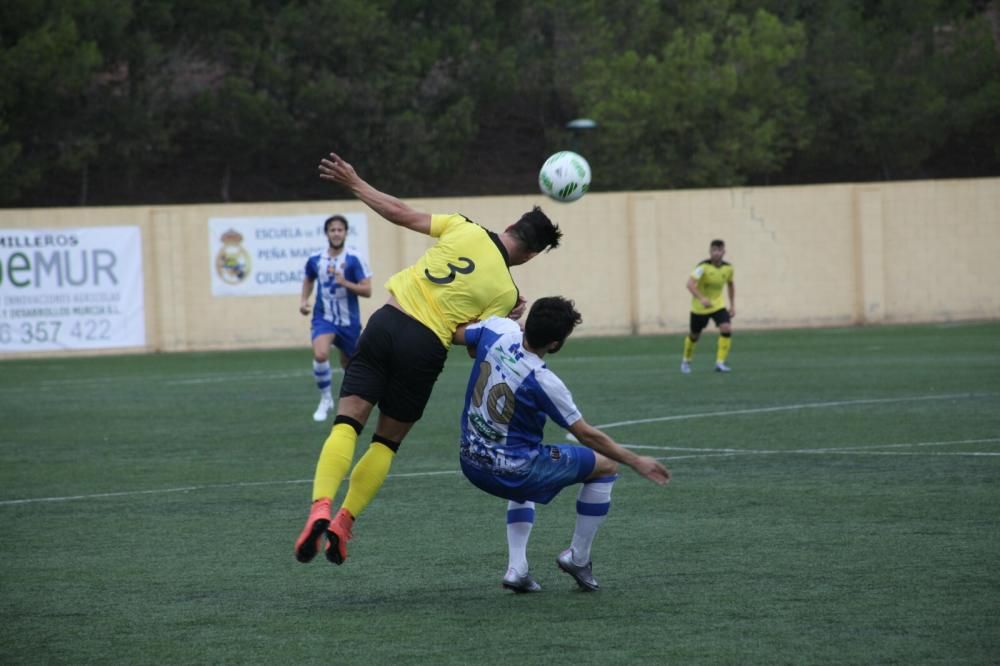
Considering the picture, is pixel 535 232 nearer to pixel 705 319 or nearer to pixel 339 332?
pixel 339 332

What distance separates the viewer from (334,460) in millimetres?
7332

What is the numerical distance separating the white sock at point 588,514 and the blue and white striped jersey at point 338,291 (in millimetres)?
9025

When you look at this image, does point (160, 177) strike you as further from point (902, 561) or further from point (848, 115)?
point (902, 561)

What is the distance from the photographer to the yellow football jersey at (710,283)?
22141mm

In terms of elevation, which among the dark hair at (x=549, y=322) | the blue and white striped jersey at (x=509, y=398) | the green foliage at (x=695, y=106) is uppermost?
the green foliage at (x=695, y=106)

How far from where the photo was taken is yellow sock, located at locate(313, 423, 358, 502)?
284 inches

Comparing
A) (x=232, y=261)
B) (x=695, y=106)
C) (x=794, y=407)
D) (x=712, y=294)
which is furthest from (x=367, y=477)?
(x=695, y=106)

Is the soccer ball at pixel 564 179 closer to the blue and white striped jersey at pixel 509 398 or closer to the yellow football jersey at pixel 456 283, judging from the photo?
the yellow football jersey at pixel 456 283

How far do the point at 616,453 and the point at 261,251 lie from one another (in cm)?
2333

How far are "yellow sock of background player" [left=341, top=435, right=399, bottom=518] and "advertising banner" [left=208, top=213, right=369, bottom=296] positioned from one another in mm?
21752

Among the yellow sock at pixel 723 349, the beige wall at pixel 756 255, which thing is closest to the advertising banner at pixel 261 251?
the beige wall at pixel 756 255

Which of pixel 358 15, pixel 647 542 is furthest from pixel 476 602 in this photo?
pixel 358 15

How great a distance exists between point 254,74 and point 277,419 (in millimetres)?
24395

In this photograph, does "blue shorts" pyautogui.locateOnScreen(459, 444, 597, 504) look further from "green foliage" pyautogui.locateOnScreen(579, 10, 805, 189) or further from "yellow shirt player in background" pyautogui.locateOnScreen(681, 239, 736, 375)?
"green foliage" pyautogui.locateOnScreen(579, 10, 805, 189)
